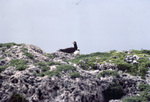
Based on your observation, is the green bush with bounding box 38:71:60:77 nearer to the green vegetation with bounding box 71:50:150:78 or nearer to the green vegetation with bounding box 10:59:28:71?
the green vegetation with bounding box 10:59:28:71

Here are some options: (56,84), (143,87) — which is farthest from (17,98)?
(143,87)

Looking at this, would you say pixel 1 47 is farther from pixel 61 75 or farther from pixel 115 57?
pixel 115 57

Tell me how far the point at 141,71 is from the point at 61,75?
8.45 m

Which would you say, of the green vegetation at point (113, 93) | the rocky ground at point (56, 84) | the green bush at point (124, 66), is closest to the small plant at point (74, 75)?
the rocky ground at point (56, 84)

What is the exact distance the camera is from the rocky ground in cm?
1468

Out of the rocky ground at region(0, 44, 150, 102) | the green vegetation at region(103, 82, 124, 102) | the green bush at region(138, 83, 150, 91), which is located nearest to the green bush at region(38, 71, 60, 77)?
the rocky ground at region(0, 44, 150, 102)

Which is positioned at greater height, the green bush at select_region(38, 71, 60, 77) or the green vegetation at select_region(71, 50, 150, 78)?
the green bush at select_region(38, 71, 60, 77)

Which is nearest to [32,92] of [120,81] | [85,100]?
[85,100]

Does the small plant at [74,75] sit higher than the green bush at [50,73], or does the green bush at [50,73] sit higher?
the green bush at [50,73]

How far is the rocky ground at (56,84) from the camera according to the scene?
14680 millimetres

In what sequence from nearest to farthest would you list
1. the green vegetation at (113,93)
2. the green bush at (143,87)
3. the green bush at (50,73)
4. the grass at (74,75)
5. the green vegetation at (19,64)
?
the green bush at (50,73) → the grass at (74,75) → the green vegetation at (19,64) → the green vegetation at (113,93) → the green bush at (143,87)

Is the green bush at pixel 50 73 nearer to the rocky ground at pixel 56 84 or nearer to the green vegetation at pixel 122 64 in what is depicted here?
the rocky ground at pixel 56 84

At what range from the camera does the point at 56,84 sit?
1553cm

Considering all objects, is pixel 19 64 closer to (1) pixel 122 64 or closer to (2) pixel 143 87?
(1) pixel 122 64
